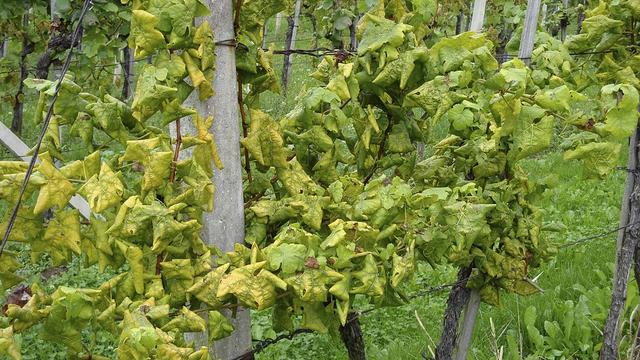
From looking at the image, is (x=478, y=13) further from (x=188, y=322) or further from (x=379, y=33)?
(x=188, y=322)

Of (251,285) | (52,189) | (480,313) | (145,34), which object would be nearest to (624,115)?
(251,285)

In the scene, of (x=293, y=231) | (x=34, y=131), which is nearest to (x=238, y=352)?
(x=293, y=231)

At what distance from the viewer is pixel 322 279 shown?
1.47 m

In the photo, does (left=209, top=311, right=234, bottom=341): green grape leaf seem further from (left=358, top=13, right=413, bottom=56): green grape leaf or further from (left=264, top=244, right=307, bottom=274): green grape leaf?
(left=358, top=13, right=413, bottom=56): green grape leaf

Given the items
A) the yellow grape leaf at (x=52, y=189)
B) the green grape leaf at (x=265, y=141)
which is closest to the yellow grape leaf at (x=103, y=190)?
the yellow grape leaf at (x=52, y=189)

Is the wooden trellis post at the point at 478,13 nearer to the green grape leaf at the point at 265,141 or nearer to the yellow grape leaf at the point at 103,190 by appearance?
the green grape leaf at the point at 265,141

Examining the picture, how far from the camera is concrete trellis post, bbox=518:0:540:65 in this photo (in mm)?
3807

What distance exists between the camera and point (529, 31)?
3857mm

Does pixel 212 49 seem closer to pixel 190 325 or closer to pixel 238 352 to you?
pixel 190 325

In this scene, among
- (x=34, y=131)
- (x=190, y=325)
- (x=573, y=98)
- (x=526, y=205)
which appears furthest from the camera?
(x=34, y=131)

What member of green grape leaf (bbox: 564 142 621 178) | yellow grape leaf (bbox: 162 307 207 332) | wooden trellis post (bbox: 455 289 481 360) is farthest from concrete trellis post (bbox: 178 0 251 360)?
wooden trellis post (bbox: 455 289 481 360)

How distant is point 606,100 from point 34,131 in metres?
9.17

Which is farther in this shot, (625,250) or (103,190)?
(625,250)

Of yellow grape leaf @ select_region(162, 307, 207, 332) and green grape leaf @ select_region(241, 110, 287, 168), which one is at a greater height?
green grape leaf @ select_region(241, 110, 287, 168)
